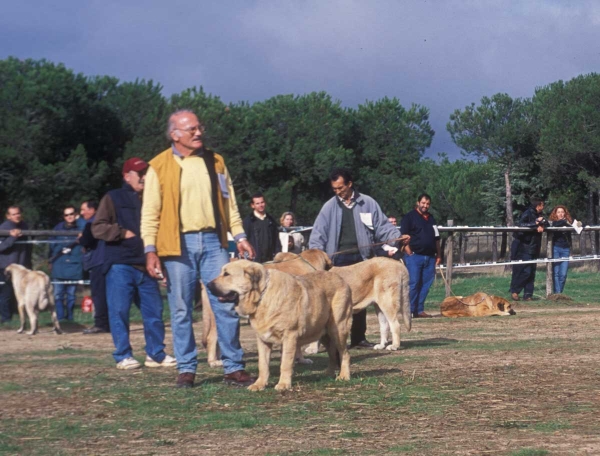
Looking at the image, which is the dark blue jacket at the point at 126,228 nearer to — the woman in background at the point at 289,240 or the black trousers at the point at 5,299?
the woman in background at the point at 289,240

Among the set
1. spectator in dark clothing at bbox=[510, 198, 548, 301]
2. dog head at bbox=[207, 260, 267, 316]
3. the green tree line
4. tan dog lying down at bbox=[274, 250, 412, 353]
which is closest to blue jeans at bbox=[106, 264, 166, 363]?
tan dog lying down at bbox=[274, 250, 412, 353]

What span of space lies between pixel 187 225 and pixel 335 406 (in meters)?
1.78

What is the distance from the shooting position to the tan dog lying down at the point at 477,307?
49.1 feet

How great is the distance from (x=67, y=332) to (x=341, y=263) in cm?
559

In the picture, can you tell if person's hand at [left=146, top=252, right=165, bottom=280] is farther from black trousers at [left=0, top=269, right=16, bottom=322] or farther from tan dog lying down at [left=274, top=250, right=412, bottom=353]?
black trousers at [left=0, top=269, right=16, bottom=322]

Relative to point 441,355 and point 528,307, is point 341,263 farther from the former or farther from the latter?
point 528,307

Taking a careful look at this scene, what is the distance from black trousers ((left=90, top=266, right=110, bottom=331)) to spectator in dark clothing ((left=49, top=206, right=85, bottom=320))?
1717mm

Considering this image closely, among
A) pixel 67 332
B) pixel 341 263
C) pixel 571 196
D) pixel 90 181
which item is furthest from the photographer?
pixel 571 196

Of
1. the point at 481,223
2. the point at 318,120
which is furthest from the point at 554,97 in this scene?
the point at 318,120

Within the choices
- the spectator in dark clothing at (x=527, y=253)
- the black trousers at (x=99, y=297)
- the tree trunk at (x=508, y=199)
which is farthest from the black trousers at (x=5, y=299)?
the tree trunk at (x=508, y=199)

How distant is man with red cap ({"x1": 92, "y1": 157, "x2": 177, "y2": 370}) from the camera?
8656 mm

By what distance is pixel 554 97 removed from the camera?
5191 centimetres

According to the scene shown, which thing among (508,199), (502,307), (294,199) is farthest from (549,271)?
(508,199)

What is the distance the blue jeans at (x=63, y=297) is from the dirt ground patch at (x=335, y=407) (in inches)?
199
